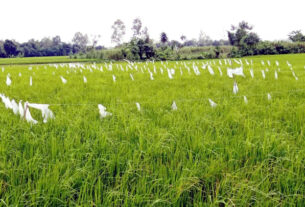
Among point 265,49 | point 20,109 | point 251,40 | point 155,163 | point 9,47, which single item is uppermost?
point 9,47

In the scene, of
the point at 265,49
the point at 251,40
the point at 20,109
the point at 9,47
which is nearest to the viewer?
the point at 20,109

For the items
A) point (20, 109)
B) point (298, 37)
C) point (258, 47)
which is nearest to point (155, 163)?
point (20, 109)

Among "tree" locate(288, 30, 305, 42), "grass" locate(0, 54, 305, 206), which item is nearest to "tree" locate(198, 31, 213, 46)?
"tree" locate(288, 30, 305, 42)

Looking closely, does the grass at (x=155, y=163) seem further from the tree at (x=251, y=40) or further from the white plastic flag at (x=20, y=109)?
the tree at (x=251, y=40)

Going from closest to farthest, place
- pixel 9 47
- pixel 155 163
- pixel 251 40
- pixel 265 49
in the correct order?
pixel 155 163
pixel 265 49
pixel 251 40
pixel 9 47

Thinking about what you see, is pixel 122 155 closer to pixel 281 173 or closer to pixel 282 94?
pixel 281 173

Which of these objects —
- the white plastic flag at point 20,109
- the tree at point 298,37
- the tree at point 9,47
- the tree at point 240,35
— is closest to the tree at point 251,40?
the tree at point 240,35

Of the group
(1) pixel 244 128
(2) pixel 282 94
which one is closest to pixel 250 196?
(1) pixel 244 128

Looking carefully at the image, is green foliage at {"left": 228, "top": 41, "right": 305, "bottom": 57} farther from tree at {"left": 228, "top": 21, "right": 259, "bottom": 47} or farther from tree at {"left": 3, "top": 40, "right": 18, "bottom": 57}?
tree at {"left": 3, "top": 40, "right": 18, "bottom": 57}

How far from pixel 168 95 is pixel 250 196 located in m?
2.46

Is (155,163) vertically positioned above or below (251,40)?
below

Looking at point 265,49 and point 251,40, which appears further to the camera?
point 251,40

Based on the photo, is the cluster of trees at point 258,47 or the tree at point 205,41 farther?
the tree at point 205,41

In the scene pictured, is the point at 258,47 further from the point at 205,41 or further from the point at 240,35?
the point at 205,41
